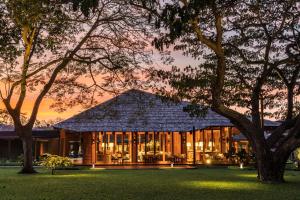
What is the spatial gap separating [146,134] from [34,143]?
1071 centimetres

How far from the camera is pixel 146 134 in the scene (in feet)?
111

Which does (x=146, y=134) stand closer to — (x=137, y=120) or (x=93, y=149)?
(x=137, y=120)

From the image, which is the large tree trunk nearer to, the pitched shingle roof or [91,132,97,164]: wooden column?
the pitched shingle roof

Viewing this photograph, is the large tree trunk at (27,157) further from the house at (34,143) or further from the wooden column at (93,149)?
the house at (34,143)

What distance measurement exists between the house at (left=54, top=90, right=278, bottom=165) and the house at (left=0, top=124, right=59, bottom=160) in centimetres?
198

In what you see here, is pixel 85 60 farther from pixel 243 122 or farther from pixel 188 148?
pixel 188 148

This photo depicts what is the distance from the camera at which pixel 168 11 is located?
12344 millimetres

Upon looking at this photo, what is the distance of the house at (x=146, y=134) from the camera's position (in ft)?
105

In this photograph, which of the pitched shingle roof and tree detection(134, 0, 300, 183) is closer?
tree detection(134, 0, 300, 183)

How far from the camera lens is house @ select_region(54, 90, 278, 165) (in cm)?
3200

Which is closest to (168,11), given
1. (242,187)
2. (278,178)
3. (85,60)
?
(242,187)

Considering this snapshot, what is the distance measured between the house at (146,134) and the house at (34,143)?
1.98m

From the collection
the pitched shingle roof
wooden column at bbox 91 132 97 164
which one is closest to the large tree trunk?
the pitched shingle roof

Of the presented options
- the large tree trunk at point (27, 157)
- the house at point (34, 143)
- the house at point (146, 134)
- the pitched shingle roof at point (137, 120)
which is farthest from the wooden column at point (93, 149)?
the large tree trunk at point (27, 157)
